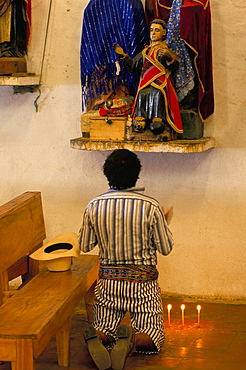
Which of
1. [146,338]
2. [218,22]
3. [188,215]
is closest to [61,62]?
[218,22]

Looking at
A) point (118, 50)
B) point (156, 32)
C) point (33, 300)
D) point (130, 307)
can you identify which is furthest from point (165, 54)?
point (33, 300)

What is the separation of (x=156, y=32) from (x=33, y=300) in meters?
1.79

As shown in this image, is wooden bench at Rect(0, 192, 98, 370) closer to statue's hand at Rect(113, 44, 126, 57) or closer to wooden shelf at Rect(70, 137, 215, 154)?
wooden shelf at Rect(70, 137, 215, 154)

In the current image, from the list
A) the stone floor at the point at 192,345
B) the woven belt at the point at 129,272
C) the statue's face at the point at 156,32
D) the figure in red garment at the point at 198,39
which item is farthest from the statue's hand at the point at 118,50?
the stone floor at the point at 192,345

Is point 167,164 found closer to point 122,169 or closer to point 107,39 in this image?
point 107,39

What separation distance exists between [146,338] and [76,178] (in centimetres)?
154

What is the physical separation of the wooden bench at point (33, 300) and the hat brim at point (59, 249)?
11 cm

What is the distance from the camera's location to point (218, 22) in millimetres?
4008

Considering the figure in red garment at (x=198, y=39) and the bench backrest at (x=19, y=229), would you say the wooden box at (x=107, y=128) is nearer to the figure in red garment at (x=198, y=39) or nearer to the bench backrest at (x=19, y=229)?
the figure in red garment at (x=198, y=39)

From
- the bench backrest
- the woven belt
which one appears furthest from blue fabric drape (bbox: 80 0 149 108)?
the woven belt

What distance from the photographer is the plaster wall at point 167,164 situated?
4.07 meters

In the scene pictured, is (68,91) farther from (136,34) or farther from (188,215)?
(188,215)

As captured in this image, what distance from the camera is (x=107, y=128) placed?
3.92 metres

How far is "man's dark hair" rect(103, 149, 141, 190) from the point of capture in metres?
3.14
